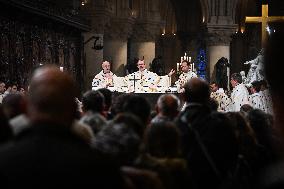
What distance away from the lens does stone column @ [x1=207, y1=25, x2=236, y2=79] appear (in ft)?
96.3

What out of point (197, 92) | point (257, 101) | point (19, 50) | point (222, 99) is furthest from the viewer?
point (19, 50)

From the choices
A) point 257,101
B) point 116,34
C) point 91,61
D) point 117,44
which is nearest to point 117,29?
point 116,34


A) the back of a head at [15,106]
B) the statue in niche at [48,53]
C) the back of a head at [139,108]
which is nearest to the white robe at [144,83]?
the statue in niche at [48,53]

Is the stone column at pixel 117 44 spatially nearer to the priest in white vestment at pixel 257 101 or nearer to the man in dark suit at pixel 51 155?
the priest in white vestment at pixel 257 101

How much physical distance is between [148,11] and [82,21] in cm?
811

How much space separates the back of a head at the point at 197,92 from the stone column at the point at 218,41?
23.9 meters

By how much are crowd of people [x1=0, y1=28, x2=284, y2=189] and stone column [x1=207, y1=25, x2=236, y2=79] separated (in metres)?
22.2

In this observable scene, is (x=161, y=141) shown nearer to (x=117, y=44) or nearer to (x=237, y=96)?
(x=237, y=96)

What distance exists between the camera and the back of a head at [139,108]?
5.07m

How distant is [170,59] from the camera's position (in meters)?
38.4

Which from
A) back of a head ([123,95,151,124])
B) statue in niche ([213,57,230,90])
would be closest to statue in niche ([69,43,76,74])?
statue in niche ([213,57,230,90])

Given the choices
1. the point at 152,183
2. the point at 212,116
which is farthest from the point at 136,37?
the point at 152,183

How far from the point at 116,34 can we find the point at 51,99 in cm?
2450

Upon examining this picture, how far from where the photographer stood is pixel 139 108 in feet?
16.7
